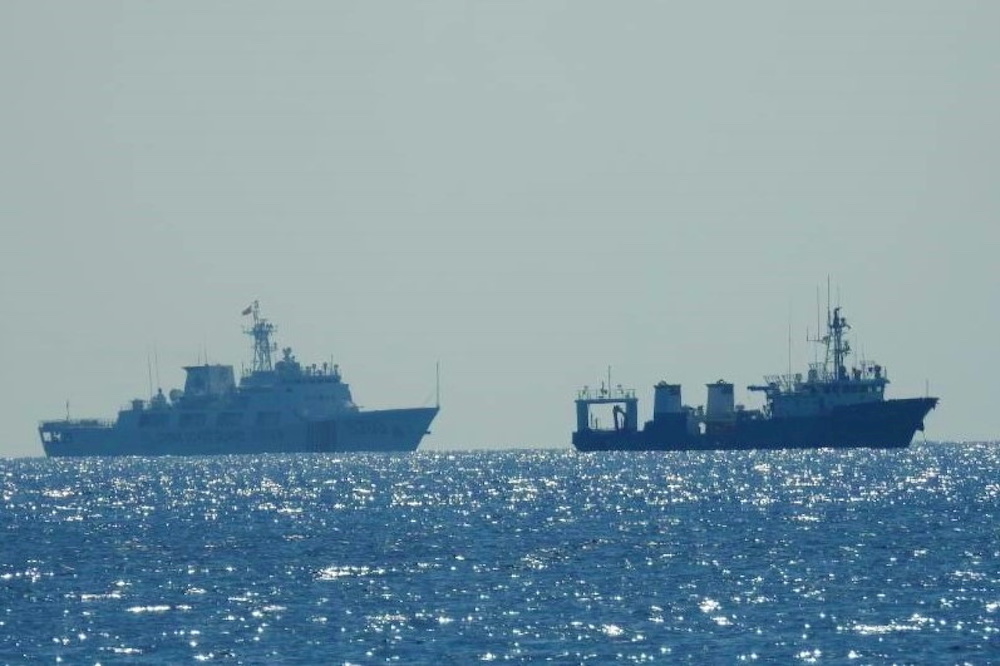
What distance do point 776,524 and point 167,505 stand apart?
42.1m

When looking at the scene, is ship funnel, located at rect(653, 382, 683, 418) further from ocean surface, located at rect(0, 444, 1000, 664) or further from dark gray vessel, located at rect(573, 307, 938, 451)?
ocean surface, located at rect(0, 444, 1000, 664)

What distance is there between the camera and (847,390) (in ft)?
582

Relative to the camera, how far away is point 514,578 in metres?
64.8

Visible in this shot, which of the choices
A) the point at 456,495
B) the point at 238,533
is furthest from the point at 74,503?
the point at 238,533

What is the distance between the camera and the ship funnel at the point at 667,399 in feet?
619

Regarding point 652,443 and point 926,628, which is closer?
point 926,628

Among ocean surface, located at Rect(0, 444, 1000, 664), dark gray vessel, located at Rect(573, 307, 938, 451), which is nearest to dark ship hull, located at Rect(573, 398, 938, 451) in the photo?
dark gray vessel, located at Rect(573, 307, 938, 451)

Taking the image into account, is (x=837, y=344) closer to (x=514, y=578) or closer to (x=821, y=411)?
(x=821, y=411)

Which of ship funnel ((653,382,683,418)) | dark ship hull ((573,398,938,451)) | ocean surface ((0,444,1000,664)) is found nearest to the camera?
ocean surface ((0,444,1000,664))

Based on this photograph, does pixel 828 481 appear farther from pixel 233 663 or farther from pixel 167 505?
pixel 233 663

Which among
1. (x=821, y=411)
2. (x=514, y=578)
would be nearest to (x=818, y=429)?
(x=821, y=411)

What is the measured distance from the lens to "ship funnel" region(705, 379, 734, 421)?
18975 centimetres

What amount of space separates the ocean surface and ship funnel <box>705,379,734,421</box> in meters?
64.6

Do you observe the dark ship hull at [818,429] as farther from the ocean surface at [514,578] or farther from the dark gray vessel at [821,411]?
the ocean surface at [514,578]
